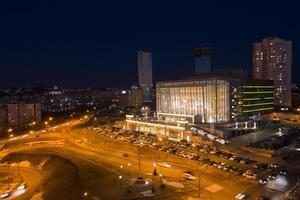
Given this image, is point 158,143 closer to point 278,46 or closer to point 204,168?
point 204,168

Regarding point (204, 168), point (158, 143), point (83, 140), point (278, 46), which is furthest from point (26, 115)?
point (278, 46)

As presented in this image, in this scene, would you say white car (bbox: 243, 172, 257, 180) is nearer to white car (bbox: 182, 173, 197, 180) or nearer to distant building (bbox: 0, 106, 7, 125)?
white car (bbox: 182, 173, 197, 180)

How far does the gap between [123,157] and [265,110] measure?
48462mm

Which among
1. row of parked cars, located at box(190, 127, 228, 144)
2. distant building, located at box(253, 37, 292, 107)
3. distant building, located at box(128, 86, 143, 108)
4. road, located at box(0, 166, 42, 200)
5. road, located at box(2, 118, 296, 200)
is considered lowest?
road, located at box(0, 166, 42, 200)

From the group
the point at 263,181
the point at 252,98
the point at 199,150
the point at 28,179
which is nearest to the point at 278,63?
the point at 252,98

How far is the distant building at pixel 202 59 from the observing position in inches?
3494

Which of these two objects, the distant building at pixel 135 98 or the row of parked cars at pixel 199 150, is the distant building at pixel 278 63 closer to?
the distant building at pixel 135 98

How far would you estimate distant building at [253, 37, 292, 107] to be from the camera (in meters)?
108

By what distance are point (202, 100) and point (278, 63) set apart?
60.4m

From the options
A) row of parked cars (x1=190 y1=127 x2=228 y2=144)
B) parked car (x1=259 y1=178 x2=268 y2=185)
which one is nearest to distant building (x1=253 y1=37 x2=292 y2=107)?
row of parked cars (x1=190 y1=127 x2=228 y2=144)

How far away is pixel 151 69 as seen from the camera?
174m

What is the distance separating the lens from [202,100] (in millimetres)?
63188

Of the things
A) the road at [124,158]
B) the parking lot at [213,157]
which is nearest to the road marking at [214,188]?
the road at [124,158]

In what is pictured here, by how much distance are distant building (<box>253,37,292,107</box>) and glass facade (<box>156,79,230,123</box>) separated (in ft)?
178
